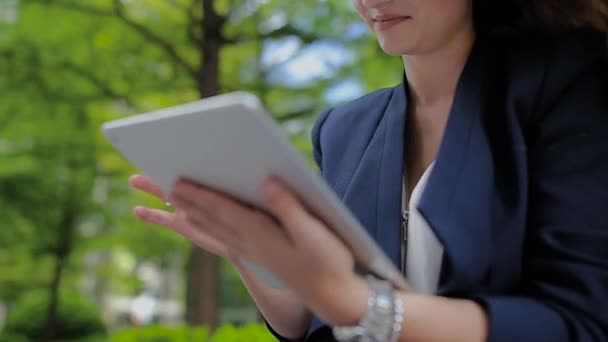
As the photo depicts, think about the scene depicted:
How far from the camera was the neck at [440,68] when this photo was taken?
895 millimetres

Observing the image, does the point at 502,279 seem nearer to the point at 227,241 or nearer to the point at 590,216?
the point at 590,216

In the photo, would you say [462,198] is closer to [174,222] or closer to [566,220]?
[566,220]

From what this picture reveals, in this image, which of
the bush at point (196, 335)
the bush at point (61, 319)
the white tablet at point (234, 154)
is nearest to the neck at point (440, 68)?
the white tablet at point (234, 154)

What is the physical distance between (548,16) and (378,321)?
44 cm

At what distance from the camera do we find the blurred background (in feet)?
12.4

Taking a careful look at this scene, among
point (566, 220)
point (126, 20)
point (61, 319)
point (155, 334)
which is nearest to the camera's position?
point (566, 220)

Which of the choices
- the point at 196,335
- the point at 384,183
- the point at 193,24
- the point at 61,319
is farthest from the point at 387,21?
the point at 61,319

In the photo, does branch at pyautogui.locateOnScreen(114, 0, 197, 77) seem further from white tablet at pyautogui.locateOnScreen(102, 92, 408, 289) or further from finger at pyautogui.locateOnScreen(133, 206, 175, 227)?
white tablet at pyautogui.locateOnScreen(102, 92, 408, 289)

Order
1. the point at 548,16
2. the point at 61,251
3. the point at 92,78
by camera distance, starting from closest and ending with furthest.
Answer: the point at 548,16 → the point at 92,78 → the point at 61,251

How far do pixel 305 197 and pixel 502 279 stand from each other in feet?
0.91

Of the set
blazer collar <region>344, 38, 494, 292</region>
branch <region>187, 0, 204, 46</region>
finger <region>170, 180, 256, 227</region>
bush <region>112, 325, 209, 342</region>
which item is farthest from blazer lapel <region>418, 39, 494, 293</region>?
branch <region>187, 0, 204, 46</region>

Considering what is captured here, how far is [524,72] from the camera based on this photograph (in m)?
0.84

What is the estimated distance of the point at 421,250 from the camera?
0.84 metres

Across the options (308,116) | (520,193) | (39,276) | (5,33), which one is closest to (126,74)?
(5,33)
